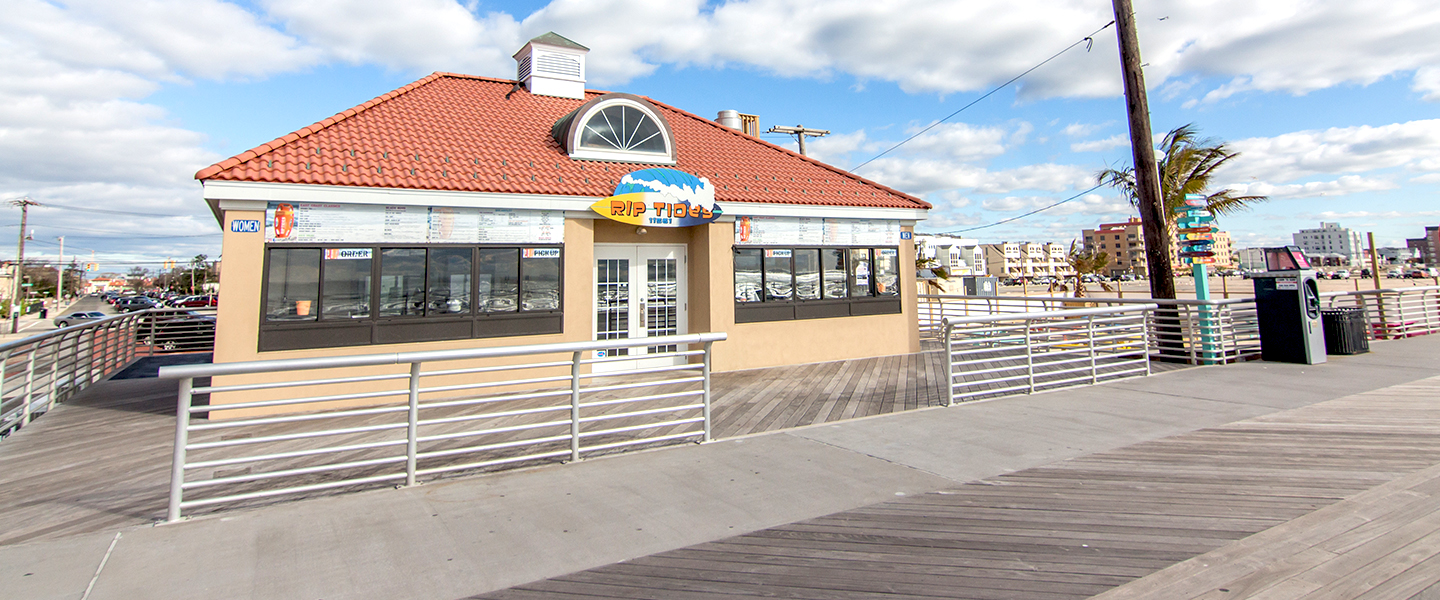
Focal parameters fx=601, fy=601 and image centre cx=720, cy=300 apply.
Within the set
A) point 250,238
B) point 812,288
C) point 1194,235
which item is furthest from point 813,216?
point 250,238

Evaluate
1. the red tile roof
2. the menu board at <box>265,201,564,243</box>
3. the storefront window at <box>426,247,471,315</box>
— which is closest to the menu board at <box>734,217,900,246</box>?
the red tile roof

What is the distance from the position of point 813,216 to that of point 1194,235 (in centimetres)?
650

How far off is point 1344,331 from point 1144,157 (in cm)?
443

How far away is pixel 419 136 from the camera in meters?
9.77

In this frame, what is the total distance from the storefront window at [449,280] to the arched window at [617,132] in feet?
9.49

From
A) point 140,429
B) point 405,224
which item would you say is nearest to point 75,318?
point 140,429

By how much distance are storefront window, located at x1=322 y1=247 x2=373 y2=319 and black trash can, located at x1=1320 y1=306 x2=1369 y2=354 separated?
599 inches

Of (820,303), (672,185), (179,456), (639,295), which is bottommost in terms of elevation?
(179,456)

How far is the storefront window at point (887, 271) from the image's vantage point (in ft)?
40.8

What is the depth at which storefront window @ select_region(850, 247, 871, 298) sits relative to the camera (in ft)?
39.8

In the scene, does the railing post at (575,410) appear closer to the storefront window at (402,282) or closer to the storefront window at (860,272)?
the storefront window at (402,282)

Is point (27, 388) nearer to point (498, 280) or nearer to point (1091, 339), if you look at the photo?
point (498, 280)

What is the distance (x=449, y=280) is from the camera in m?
8.85

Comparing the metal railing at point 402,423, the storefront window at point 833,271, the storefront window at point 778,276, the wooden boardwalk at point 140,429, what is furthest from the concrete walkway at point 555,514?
the storefront window at point 833,271
